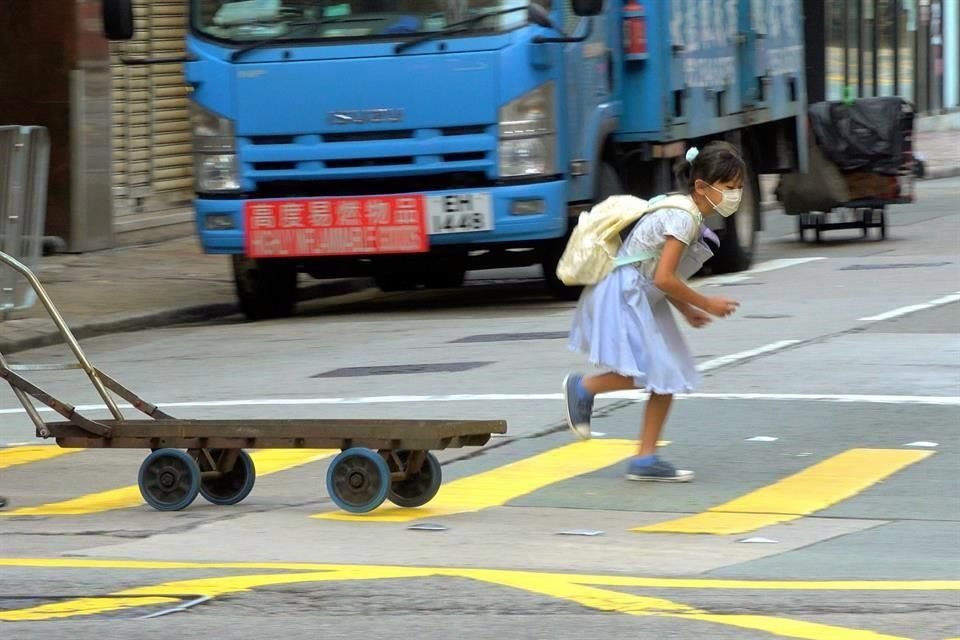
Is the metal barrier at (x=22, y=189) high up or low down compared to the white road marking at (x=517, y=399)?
up

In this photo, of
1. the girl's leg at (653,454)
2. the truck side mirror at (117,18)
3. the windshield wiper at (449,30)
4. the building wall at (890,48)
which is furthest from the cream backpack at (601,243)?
the building wall at (890,48)

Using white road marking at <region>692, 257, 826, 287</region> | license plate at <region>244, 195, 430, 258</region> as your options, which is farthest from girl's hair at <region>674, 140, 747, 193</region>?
white road marking at <region>692, 257, 826, 287</region>

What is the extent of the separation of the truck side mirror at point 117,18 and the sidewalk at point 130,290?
2.14 m

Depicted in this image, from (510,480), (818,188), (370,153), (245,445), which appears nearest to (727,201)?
(510,480)

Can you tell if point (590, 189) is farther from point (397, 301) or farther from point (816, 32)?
point (816, 32)

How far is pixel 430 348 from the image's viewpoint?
1305cm

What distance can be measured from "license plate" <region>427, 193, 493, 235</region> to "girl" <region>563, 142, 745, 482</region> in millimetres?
6071

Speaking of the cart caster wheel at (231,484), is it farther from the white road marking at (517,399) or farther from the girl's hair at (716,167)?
the white road marking at (517,399)

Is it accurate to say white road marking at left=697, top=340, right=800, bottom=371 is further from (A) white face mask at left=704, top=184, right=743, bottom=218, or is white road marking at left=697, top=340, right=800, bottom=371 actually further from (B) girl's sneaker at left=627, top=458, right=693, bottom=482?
(A) white face mask at left=704, top=184, right=743, bottom=218

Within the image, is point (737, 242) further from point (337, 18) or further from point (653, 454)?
point (653, 454)

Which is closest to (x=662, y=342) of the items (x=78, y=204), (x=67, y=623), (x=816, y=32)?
(x=67, y=623)

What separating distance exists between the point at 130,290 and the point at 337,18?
4079mm

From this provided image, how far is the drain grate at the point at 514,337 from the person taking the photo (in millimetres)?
13273

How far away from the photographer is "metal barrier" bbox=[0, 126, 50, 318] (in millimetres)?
11305
